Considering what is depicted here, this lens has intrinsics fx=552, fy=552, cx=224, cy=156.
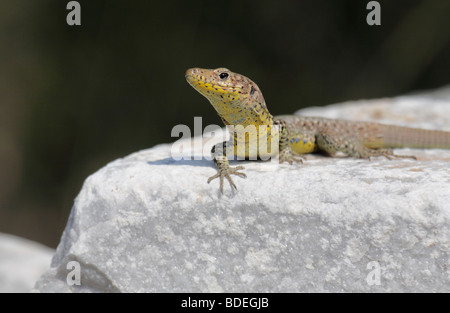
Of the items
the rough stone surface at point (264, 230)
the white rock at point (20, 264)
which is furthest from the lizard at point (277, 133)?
the white rock at point (20, 264)

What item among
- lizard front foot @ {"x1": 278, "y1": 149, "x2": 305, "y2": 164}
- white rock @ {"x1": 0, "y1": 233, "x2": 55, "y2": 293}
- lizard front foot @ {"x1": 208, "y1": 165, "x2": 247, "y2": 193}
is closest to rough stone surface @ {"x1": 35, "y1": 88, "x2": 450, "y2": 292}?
lizard front foot @ {"x1": 208, "y1": 165, "x2": 247, "y2": 193}

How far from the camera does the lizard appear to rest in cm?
430

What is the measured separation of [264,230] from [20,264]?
3861 mm

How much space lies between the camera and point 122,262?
408 cm

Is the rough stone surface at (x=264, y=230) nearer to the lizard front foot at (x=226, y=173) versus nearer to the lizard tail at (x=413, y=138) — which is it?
the lizard front foot at (x=226, y=173)

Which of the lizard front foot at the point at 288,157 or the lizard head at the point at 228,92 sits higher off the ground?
the lizard head at the point at 228,92

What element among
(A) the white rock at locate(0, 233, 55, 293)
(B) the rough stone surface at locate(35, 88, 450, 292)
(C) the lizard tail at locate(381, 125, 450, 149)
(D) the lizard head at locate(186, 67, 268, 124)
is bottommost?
(A) the white rock at locate(0, 233, 55, 293)

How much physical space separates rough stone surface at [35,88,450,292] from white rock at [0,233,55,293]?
193cm

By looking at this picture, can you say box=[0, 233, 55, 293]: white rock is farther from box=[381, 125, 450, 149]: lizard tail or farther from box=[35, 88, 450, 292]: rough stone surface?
box=[381, 125, 450, 149]: lizard tail

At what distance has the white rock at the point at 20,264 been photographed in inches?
243

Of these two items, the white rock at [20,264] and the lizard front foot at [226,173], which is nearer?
the lizard front foot at [226,173]

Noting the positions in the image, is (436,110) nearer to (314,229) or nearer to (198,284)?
(314,229)

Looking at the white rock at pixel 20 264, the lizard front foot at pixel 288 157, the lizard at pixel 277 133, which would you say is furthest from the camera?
the white rock at pixel 20 264
